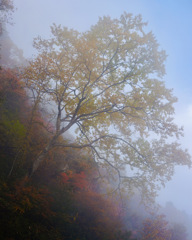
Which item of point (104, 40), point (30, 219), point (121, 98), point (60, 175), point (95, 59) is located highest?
point (104, 40)

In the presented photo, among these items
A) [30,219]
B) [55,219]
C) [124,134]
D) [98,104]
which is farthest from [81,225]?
[98,104]

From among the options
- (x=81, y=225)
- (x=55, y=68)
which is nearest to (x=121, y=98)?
(x=55, y=68)

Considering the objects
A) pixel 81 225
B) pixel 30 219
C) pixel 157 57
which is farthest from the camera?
pixel 81 225

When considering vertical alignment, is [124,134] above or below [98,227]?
above

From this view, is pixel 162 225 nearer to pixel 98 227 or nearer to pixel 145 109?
pixel 98 227

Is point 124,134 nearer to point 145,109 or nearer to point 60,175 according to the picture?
point 145,109

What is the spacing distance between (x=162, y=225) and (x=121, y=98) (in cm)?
1719

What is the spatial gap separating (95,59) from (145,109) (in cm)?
300

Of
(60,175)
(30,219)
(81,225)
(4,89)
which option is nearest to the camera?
(30,219)

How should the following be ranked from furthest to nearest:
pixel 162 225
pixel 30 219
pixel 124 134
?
pixel 162 225, pixel 124 134, pixel 30 219

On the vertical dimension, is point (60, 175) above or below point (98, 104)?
below

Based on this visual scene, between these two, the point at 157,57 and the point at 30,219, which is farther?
the point at 157,57

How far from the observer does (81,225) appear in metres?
6.25

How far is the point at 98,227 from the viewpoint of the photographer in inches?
252
